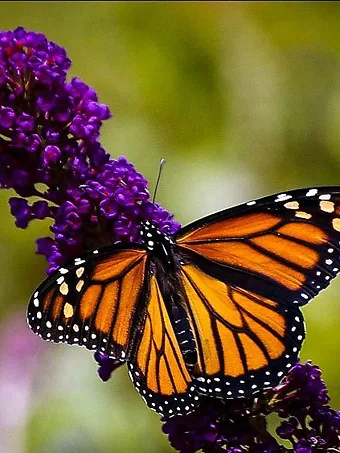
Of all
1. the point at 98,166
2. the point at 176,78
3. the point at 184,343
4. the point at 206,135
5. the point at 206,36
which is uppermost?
the point at 206,36

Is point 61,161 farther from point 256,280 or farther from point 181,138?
point 181,138

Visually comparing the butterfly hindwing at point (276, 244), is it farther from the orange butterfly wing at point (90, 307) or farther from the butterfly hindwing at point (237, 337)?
the orange butterfly wing at point (90, 307)

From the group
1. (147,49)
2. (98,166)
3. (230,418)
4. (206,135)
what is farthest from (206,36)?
(230,418)

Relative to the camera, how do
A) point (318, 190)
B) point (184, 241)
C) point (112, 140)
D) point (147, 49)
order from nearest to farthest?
point (318, 190) → point (184, 241) → point (112, 140) → point (147, 49)

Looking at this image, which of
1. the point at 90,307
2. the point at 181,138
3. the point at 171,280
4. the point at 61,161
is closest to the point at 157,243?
the point at 171,280

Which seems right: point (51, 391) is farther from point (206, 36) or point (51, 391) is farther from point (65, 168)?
point (206, 36)

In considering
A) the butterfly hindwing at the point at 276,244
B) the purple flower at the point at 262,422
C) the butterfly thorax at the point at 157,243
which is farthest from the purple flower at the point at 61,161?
the purple flower at the point at 262,422
